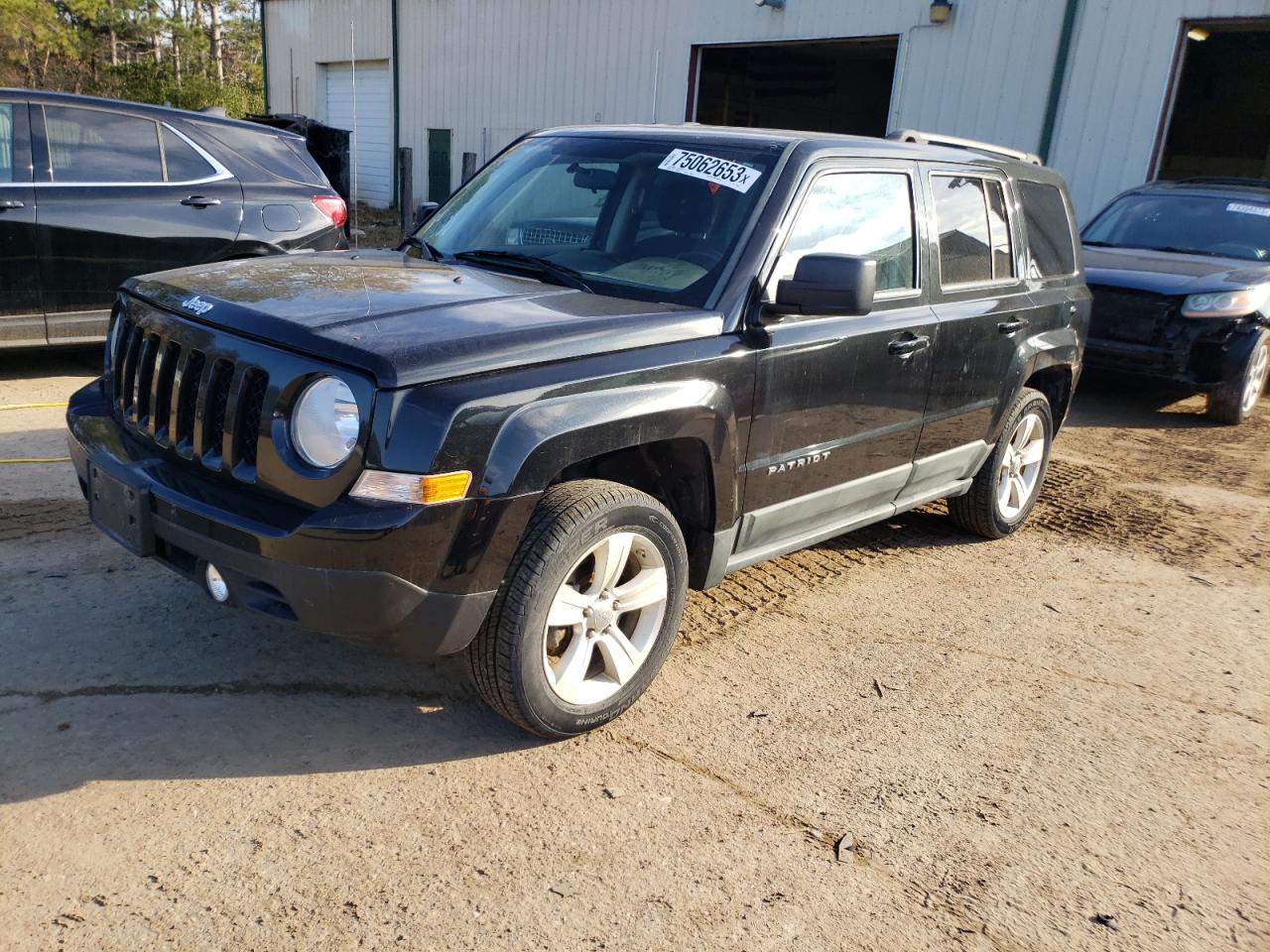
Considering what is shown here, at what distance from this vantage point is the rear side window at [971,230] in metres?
4.42

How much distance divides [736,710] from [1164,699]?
1636 millimetres

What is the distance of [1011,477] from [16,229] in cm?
608

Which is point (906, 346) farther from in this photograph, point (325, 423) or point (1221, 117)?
point (1221, 117)

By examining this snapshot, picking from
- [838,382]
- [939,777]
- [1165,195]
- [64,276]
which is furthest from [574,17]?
[939,777]

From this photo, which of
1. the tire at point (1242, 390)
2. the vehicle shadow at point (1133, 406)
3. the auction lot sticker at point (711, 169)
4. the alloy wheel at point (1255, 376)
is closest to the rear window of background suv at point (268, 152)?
the auction lot sticker at point (711, 169)

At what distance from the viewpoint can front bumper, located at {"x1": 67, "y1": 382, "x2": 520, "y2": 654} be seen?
2693 mm

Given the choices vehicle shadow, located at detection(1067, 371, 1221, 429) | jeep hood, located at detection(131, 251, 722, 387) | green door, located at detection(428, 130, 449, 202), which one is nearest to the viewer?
jeep hood, located at detection(131, 251, 722, 387)

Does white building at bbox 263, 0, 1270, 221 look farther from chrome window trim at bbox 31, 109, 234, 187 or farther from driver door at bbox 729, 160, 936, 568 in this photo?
driver door at bbox 729, 160, 936, 568

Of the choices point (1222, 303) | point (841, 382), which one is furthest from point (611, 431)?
point (1222, 303)

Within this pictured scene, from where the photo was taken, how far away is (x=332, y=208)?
25.6ft

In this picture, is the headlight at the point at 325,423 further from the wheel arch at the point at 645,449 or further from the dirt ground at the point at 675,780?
the dirt ground at the point at 675,780

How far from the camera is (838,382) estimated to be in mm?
3875

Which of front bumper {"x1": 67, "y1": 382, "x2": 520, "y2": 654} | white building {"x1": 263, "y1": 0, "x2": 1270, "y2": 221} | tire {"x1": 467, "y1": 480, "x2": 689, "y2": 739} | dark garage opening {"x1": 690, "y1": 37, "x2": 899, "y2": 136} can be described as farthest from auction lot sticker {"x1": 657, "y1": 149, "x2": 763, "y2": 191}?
dark garage opening {"x1": 690, "y1": 37, "x2": 899, "y2": 136}

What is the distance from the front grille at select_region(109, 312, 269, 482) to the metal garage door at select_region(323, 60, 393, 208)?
20.0 meters
